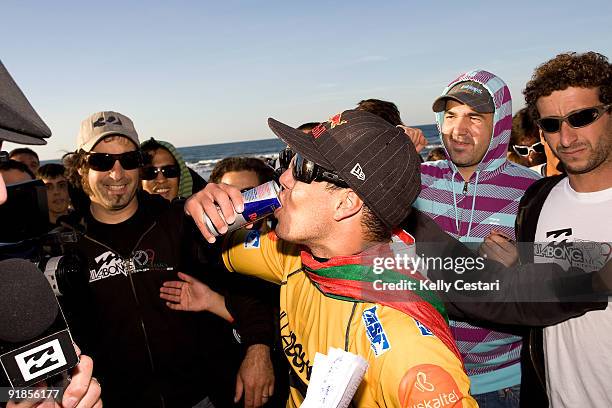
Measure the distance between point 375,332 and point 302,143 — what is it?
32.7 inches

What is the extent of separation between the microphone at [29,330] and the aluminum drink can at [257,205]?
36.3 inches

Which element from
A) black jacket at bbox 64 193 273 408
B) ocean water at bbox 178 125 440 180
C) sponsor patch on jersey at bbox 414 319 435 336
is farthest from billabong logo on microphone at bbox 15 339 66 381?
ocean water at bbox 178 125 440 180

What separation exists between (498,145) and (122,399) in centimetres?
301

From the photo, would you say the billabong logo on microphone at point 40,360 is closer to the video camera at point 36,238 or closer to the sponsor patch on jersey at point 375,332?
the video camera at point 36,238

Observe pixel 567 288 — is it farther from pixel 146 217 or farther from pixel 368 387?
pixel 146 217

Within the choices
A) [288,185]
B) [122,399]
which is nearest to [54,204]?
[122,399]

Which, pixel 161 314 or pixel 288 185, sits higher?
pixel 288 185

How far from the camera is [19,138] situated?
998mm

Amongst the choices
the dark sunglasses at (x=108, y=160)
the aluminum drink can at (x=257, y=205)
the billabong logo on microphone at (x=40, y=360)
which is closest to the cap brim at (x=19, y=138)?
the billabong logo on microphone at (x=40, y=360)

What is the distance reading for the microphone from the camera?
1078 millimetres

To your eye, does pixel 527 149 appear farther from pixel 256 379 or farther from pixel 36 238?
pixel 36 238

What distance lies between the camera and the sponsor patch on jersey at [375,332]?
1562 mm

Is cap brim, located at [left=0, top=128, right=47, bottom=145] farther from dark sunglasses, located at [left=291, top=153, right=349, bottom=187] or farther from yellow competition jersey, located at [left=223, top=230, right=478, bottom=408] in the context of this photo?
yellow competition jersey, located at [left=223, top=230, right=478, bottom=408]

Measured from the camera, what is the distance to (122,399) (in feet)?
9.02
